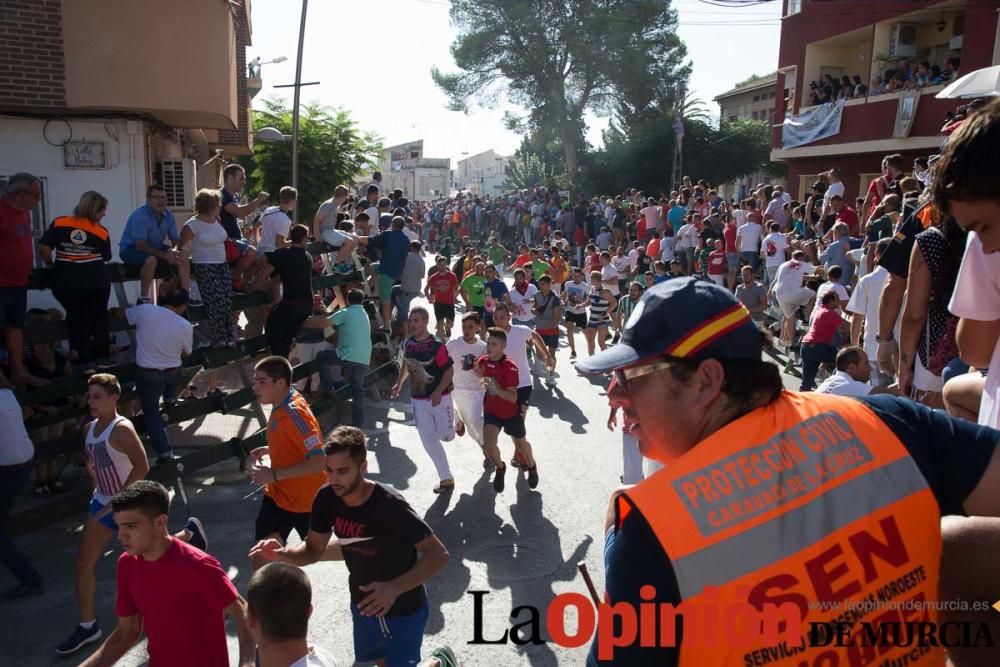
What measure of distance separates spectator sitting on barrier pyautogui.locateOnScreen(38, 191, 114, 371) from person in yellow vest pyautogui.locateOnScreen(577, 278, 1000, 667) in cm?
703

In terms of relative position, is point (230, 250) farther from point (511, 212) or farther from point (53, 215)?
point (511, 212)

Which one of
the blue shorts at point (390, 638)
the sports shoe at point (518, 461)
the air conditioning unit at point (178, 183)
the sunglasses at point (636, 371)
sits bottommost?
the sports shoe at point (518, 461)

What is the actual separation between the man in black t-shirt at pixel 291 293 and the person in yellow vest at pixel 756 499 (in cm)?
789

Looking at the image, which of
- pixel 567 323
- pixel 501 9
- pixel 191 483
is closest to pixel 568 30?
pixel 501 9

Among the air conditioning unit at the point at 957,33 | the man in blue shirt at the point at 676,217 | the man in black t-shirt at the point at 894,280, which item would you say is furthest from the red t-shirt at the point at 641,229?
the man in black t-shirt at the point at 894,280

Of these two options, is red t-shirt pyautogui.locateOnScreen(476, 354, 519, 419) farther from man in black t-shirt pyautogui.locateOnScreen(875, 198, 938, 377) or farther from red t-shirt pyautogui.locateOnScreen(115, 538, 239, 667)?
red t-shirt pyautogui.locateOnScreen(115, 538, 239, 667)

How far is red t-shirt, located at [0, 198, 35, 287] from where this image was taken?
7121 millimetres

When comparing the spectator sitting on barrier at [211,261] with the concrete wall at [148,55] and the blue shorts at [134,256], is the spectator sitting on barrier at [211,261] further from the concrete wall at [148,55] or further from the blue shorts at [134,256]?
the concrete wall at [148,55]

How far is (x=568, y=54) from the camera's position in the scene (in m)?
44.9

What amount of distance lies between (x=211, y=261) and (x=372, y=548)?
210 inches

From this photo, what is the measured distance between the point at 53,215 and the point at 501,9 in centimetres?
3812

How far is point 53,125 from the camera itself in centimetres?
1077

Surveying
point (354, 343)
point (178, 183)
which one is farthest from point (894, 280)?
point (178, 183)

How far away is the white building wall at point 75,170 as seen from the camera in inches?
420
